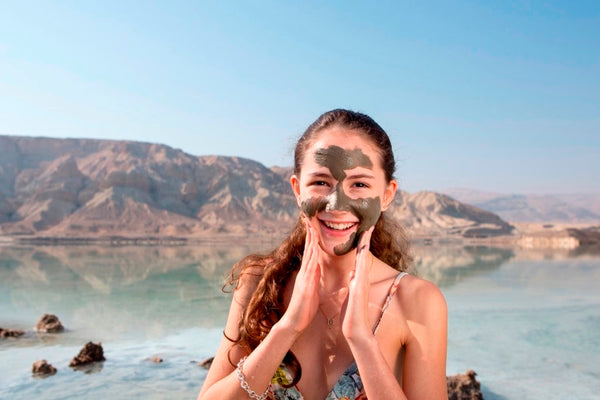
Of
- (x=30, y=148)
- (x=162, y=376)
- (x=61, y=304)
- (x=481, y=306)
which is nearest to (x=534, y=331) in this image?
(x=481, y=306)

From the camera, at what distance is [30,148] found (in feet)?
328

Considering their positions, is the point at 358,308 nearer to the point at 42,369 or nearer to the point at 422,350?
the point at 422,350

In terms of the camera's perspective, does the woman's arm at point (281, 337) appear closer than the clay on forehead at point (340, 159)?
Yes

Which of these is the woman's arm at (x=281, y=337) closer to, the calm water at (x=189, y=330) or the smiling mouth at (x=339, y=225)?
the smiling mouth at (x=339, y=225)

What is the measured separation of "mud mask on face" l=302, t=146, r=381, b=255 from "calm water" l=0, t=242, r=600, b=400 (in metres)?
5.77

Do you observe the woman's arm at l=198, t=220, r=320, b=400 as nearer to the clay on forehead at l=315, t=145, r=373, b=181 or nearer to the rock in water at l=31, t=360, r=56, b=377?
the clay on forehead at l=315, t=145, r=373, b=181

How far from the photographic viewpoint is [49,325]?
36.2ft

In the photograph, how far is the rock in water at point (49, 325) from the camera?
1099cm

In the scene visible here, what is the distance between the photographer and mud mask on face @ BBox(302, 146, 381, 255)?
2.14 m

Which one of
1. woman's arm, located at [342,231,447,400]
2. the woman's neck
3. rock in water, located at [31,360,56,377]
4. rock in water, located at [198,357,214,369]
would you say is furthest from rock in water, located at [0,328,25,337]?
woman's arm, located at [342,231,447,400]

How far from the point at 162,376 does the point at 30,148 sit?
103693 millimetres

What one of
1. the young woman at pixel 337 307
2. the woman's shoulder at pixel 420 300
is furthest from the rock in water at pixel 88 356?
the woman's shoulder at pixel 420 300

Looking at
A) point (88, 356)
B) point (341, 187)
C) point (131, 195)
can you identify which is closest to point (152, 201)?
point (131, 195)

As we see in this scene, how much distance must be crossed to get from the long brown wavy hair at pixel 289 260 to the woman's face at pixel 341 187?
0.13 feet
